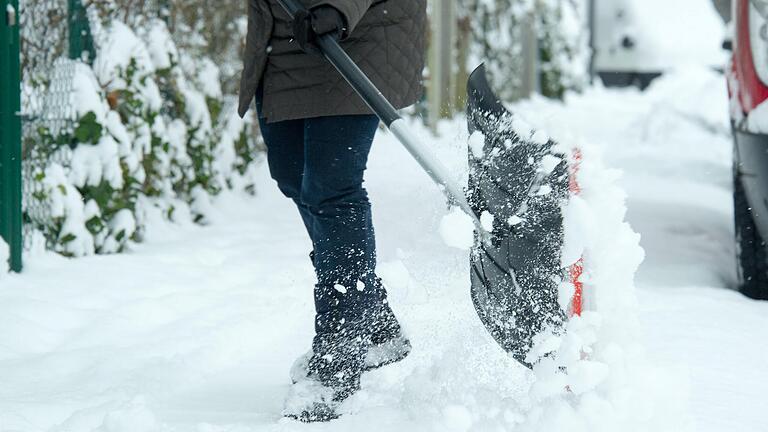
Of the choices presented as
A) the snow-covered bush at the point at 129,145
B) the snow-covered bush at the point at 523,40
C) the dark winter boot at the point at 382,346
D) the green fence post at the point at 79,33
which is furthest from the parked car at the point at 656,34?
the dark winter boot at the point at 382,346

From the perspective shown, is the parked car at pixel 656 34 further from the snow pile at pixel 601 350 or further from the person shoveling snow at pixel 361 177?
the snow pile at pixel 601 350

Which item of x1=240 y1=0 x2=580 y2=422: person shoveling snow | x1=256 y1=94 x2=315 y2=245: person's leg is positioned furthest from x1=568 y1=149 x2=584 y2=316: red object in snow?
x1=256 y1=94 x2=315 y2=245: person's leg

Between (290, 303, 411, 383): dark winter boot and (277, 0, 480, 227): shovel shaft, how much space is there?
0.40 m

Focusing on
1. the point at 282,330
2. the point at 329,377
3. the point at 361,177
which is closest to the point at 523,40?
the point at 282,330

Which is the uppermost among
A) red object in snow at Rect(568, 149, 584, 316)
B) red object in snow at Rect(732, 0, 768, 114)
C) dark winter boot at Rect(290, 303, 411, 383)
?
red object in snow at Rect(732, 0, 768, 114)

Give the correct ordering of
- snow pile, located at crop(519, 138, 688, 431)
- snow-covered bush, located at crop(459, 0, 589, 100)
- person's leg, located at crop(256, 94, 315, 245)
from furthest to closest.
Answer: snow-covered bush, located at crop(459, 0, 589, 100) < person's leg, located at crop(256, 94, 315, 245) < snow pile, located at crop(519, 138, 688, 431)

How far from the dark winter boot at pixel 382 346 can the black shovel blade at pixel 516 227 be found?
0.30 meters

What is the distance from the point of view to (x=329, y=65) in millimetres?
2781

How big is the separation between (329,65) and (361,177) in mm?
286

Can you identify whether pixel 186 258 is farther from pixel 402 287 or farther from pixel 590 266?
pixel 590 266

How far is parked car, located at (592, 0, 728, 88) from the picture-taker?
17.7m

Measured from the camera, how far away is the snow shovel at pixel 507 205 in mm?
2461

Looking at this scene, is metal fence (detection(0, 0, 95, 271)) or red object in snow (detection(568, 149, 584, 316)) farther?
metal fence (detection(0, 0, 95, 271))

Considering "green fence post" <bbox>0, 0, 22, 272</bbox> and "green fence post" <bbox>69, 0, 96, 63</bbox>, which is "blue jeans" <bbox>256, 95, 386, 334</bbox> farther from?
"green fence post" <bbox>69, 0, 96, 63</bbox>
